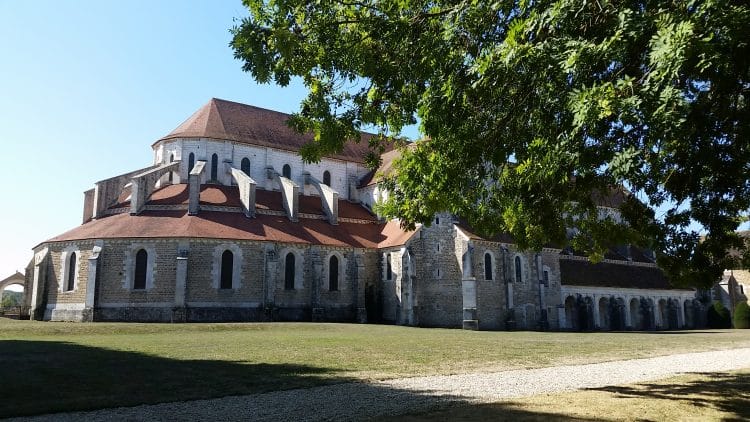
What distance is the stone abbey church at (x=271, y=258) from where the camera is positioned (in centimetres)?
3228

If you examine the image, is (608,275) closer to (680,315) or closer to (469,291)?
(680,315)

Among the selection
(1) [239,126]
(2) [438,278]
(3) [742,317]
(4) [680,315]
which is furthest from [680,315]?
(1) [239,126]

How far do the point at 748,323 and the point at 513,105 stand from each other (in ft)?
157

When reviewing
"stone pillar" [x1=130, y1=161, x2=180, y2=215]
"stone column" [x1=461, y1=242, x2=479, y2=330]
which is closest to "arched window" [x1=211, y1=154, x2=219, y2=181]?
"stone pillar" [x1=130, y1=161, x2=180, y2=215]

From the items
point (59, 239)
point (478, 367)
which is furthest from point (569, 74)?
point (59, 239)

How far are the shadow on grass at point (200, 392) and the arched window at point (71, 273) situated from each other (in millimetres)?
21511

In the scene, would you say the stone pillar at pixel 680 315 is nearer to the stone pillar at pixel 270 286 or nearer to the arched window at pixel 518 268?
the arched window at pixel 518 268

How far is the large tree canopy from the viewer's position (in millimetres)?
5602

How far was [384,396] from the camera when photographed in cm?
886

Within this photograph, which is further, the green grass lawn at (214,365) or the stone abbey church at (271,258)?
the stone abbey church at (271,258)

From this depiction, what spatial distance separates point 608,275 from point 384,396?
41.6 m

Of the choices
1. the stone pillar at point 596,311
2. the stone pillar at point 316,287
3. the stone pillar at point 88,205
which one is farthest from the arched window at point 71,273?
the stone pillar at point 596,311

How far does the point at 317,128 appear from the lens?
8812 mm

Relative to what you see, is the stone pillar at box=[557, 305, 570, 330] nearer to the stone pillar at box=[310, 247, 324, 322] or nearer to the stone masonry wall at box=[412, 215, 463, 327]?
the stone masonry wall at box=[412, 215, 463, 327]
